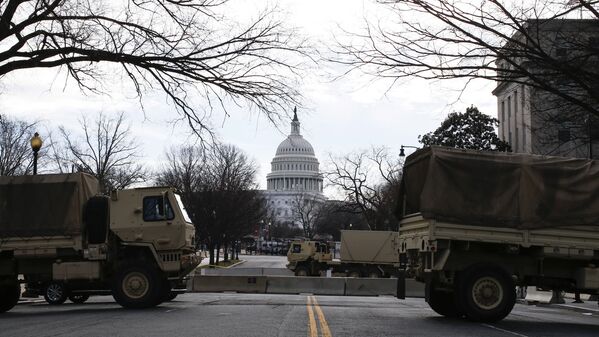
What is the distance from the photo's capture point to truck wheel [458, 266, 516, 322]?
43.9ft

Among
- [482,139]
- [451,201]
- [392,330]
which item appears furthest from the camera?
[482,139]

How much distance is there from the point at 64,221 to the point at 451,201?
9.02 m

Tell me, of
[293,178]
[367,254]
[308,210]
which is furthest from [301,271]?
[293,178]

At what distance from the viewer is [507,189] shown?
1380 cm

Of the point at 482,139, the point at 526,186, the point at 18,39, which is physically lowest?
the point at 526,186

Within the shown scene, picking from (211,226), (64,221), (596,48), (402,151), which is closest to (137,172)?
(211,226)

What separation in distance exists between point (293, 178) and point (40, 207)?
438ft

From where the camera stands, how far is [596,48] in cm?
1597

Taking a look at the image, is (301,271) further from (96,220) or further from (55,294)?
(96,220)

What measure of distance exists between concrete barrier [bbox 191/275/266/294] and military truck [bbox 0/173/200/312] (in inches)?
475

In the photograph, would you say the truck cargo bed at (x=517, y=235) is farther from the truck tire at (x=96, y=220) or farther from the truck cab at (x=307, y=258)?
the truck cab at (x=307, y=258)

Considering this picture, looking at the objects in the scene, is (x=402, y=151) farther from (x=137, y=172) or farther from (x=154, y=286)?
(x=154, y=286)

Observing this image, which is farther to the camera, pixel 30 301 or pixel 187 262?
pixel 30 301

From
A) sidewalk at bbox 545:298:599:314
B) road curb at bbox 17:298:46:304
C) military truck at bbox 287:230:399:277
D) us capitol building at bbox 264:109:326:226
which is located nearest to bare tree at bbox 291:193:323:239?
us capitol building at bbox 264:109:326:226
